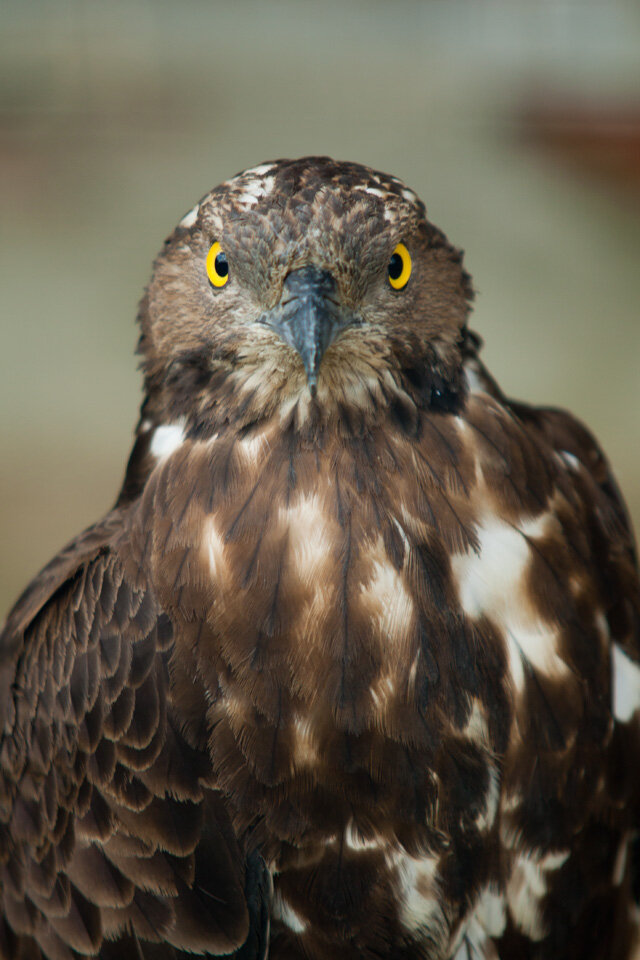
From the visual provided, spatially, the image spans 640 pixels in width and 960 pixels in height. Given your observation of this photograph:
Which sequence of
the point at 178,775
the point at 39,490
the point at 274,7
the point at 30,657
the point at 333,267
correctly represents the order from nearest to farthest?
the point at 333,267, the point at 178,775, the point at 30,657, the point at 39,490, the point at 274,7

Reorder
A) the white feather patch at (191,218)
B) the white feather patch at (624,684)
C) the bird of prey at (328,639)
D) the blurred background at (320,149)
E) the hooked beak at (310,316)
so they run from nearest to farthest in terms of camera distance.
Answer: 1. the hooked beak at (310,316)
2. the bird of prey at (328,639)
3. the white feather patch at (191,218)
4. the white feather patch at (624,684)
5. the blurred background at (320,149)

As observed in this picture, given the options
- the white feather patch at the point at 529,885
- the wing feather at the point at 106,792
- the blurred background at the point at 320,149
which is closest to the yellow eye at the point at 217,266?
the wing feather at the point at 106,792

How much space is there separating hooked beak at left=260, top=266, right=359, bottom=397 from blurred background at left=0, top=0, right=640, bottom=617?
4746mm

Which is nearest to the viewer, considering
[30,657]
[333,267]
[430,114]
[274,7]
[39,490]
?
[333,267]

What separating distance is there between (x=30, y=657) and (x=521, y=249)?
5900 mm

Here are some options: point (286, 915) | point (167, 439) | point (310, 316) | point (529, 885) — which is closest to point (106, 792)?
point (286, 915)

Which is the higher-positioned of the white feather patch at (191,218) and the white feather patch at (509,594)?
the white feather patch at (191,218)

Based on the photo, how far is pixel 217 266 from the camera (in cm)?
198

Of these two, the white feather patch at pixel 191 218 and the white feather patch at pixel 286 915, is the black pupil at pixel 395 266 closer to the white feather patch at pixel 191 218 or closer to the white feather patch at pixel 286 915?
the white feather patch at pixel 191 218

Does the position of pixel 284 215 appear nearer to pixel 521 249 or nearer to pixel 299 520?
pixel 299 520

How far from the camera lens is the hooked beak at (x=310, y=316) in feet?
5.88

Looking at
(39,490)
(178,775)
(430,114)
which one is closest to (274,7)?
(430,114)

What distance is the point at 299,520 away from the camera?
1954mm

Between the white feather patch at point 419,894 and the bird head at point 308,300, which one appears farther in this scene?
the white feather patch at point 419,894
